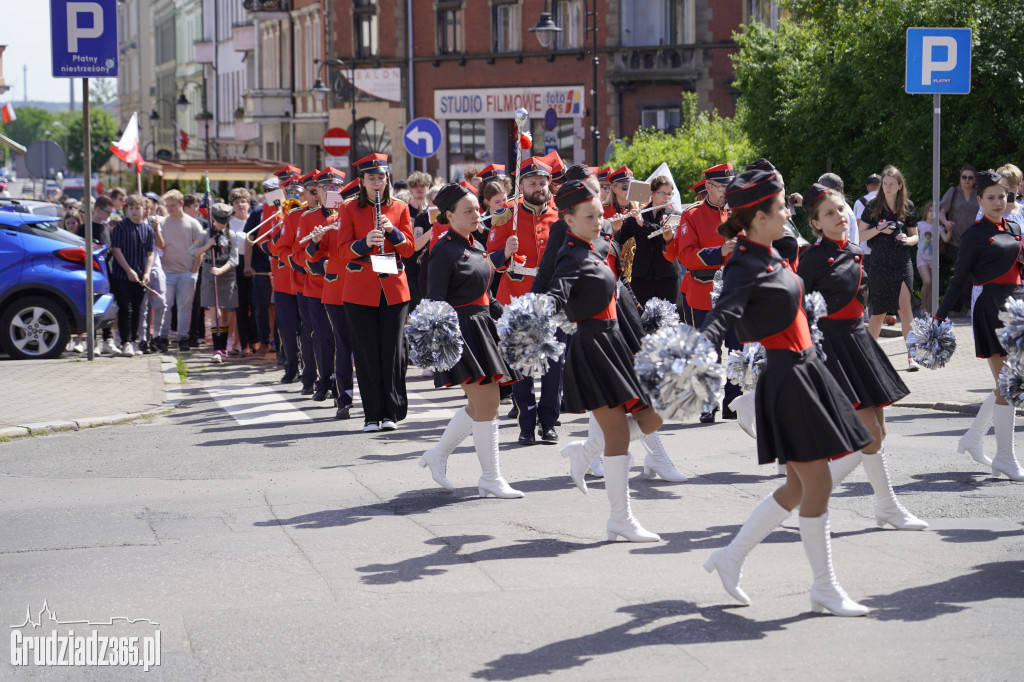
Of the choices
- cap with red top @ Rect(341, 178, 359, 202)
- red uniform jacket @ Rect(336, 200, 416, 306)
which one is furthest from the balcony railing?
red uniform jacket @ Rect(336, 200, 416, 306)

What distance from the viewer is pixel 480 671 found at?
5301mm

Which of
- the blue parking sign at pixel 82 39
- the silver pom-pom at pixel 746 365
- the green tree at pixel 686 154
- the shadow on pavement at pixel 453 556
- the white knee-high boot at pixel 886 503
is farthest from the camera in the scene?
the green tree at pixel 686 154

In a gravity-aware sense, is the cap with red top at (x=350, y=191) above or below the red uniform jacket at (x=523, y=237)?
above

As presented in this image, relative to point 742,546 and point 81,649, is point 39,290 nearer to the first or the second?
point 81,649

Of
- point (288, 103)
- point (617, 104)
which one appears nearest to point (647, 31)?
point (617, 104)

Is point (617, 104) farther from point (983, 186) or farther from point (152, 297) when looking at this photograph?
point (983, 186)

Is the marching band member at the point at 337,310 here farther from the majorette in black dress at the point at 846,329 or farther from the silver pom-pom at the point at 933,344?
the majorette in black dress at the point at 846,329

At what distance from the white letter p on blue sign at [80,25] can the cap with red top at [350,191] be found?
5975 mm

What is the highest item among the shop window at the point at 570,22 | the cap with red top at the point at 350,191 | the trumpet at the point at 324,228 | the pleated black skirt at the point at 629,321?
the shop window at the point at 570,22

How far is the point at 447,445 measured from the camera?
8.81 m

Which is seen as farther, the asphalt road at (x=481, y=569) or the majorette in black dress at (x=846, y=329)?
the majorette in black dress at (x=846, y=329)

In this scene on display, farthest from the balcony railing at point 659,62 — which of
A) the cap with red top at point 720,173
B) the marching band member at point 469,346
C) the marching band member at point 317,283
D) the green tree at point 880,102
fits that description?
the marching band member at point 469,346

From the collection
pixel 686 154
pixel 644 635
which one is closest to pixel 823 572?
pixel 644 635

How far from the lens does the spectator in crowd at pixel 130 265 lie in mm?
17641
